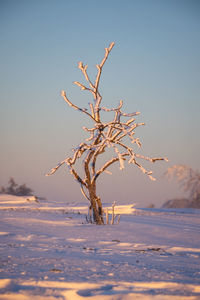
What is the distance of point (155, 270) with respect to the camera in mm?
2643

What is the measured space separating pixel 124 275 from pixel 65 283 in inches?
20.3

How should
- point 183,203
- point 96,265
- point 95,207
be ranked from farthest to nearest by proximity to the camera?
point 183,203 → point 95,207 → point 96,265

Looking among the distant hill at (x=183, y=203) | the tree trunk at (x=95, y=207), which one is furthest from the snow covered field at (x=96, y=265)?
the distant hill at (x=183, y=203)

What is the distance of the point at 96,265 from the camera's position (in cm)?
275

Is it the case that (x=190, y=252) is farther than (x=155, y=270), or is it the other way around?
(x=190, y=252)

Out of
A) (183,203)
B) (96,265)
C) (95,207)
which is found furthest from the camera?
(183,203)

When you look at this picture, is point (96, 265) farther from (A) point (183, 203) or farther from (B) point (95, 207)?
(A) point (183, 203)

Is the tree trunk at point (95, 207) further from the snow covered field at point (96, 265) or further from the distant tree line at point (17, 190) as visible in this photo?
the distant tree line at point (17, 190)

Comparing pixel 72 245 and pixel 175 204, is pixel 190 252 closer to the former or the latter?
pixel 72 245

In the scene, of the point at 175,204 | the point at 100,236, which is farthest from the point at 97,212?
the point at 175,204

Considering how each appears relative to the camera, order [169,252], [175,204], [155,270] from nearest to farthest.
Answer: [155,270] < [169,252] < [175,204]

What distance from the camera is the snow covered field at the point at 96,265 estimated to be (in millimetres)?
1991

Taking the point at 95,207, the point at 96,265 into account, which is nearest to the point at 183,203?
the point at 95,207

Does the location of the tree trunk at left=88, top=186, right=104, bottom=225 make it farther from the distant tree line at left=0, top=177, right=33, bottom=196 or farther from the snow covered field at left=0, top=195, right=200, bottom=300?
the distant tree line at left=0, top=177, right=33, bottom=196
